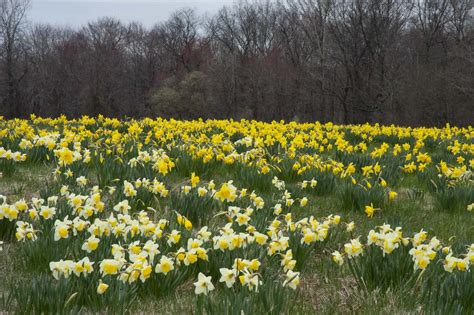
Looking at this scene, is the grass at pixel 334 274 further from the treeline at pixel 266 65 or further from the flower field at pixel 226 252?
the treeline at pixel 266 65

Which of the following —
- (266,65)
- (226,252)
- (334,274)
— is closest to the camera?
(226,252)

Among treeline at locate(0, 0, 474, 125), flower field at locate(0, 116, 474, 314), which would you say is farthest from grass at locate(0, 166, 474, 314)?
treeline at locate(0, 0, 474, 125)

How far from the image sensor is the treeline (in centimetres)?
2948

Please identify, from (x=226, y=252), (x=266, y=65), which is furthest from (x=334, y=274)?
(x=266, y=65)

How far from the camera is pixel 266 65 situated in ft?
132

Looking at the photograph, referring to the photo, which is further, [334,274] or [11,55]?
[11,55]

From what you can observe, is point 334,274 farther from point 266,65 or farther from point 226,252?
point 266,65

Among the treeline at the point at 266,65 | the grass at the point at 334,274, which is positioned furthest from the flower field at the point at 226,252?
the treeline at the point at 266,65

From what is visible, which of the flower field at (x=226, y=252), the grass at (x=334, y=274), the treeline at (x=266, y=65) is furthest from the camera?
the treeline at (x=266, y=65)

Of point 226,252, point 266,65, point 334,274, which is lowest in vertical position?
point 334,274

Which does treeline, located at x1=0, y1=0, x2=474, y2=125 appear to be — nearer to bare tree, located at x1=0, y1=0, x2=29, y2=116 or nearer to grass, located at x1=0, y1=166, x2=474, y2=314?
bare tree, located at x1=0, y1=0, x2=29, y2=116

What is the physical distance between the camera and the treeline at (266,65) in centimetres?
2948

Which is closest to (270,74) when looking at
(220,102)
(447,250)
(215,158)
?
(220,102)

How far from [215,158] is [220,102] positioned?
118ft
